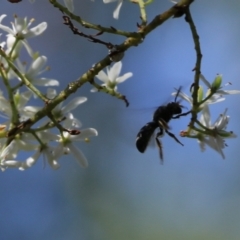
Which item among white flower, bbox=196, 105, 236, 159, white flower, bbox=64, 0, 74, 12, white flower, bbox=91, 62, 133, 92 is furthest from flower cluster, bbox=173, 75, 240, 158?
white flower, bbox=64, 0, 74, 12

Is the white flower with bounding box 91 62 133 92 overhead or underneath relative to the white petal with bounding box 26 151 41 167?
overhead

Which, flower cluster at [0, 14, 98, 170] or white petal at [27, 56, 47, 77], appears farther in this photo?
white petal at [27, 56, 47, 77]

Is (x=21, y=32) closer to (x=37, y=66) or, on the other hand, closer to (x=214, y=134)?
(x=37, y=66)

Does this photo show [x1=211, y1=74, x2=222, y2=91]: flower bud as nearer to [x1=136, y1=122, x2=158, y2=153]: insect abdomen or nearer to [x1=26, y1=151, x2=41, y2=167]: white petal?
[x1=136, y1=122, x2=158, y2=153]: insect abdomen

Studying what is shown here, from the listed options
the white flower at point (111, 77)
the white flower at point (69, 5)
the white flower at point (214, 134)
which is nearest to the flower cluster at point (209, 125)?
the white flower at point (214, 134)

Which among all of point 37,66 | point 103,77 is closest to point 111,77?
point 103,77

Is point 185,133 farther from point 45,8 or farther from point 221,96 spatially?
point 45,8
